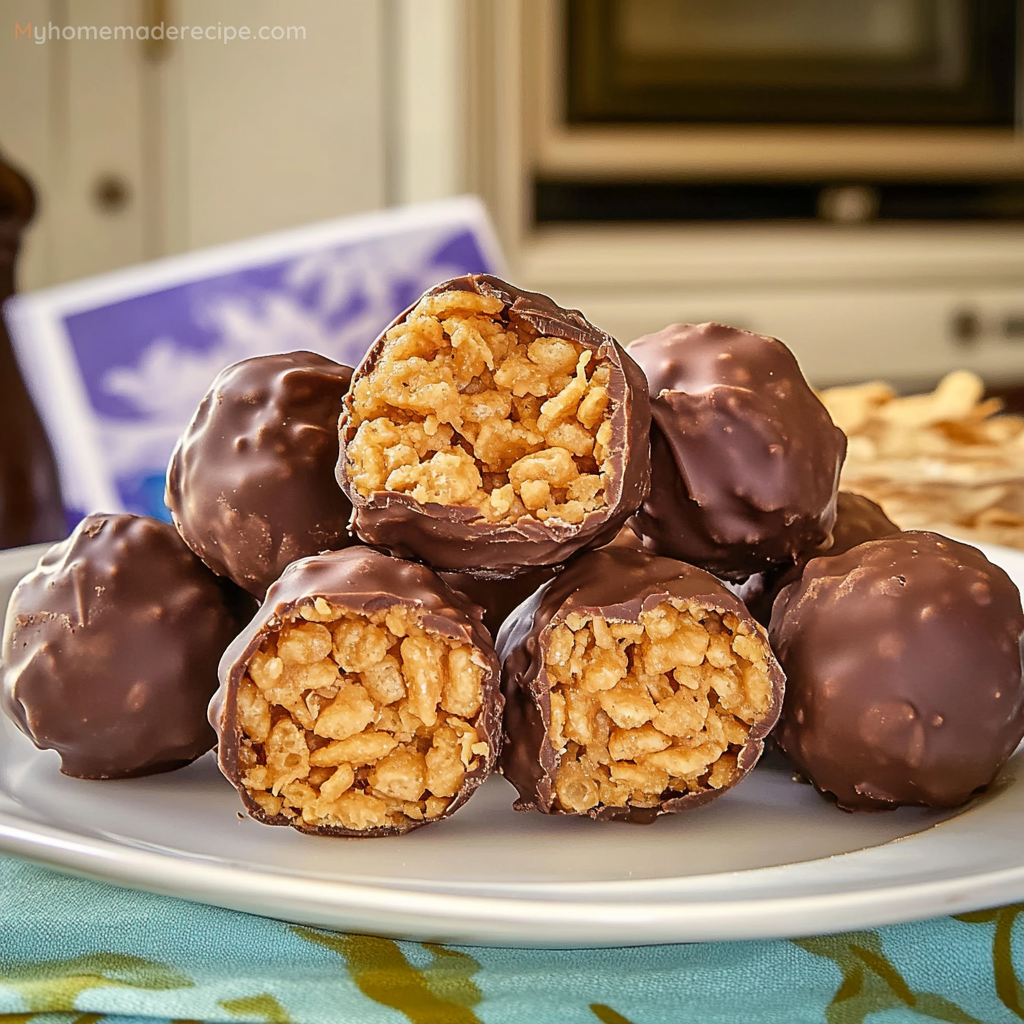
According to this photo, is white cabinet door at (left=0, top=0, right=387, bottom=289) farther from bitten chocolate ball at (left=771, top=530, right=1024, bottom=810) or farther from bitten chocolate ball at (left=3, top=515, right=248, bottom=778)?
bitten chocolate ball at (left=771, top=530, right=1024, bottom=810)

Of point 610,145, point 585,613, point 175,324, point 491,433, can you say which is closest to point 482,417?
point 491,433

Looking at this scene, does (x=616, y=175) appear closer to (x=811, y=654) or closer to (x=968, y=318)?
(x=968, y=318)

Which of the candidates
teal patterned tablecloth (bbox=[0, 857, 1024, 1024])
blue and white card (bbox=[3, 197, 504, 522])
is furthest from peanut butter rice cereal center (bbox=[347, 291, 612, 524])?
blue and white card (bbox=[3, 197, 504, 522])

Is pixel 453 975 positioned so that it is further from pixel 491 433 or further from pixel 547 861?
pixel 491 433

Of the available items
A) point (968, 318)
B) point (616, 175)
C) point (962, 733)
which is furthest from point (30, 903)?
point (968, 318)

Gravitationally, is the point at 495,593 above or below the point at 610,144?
below
